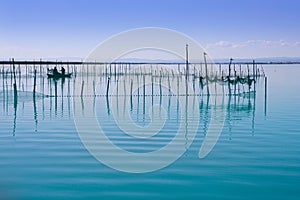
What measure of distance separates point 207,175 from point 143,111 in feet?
21.2

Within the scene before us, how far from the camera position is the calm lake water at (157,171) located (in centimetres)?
462

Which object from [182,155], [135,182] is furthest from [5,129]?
[135,182]

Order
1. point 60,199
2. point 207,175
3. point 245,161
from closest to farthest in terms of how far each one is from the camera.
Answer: point 60,199 < point 207,175 < point 245,161

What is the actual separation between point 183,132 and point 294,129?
2.11 metres

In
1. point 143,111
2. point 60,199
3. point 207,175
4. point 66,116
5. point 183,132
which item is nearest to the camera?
point 60,199

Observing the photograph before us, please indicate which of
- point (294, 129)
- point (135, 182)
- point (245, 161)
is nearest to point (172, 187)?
point (135, 182)

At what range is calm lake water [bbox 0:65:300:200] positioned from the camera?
15.2 ft

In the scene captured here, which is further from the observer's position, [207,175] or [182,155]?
[182,155]

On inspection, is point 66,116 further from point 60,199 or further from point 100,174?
point 60,199

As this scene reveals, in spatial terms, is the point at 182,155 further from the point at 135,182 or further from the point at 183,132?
the point at 183,132

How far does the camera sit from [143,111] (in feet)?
38.0

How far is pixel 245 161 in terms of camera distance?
19.1 ft

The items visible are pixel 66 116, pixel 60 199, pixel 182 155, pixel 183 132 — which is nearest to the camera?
pixel 60 199

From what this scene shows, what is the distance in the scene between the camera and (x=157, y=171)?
546 centimetres
